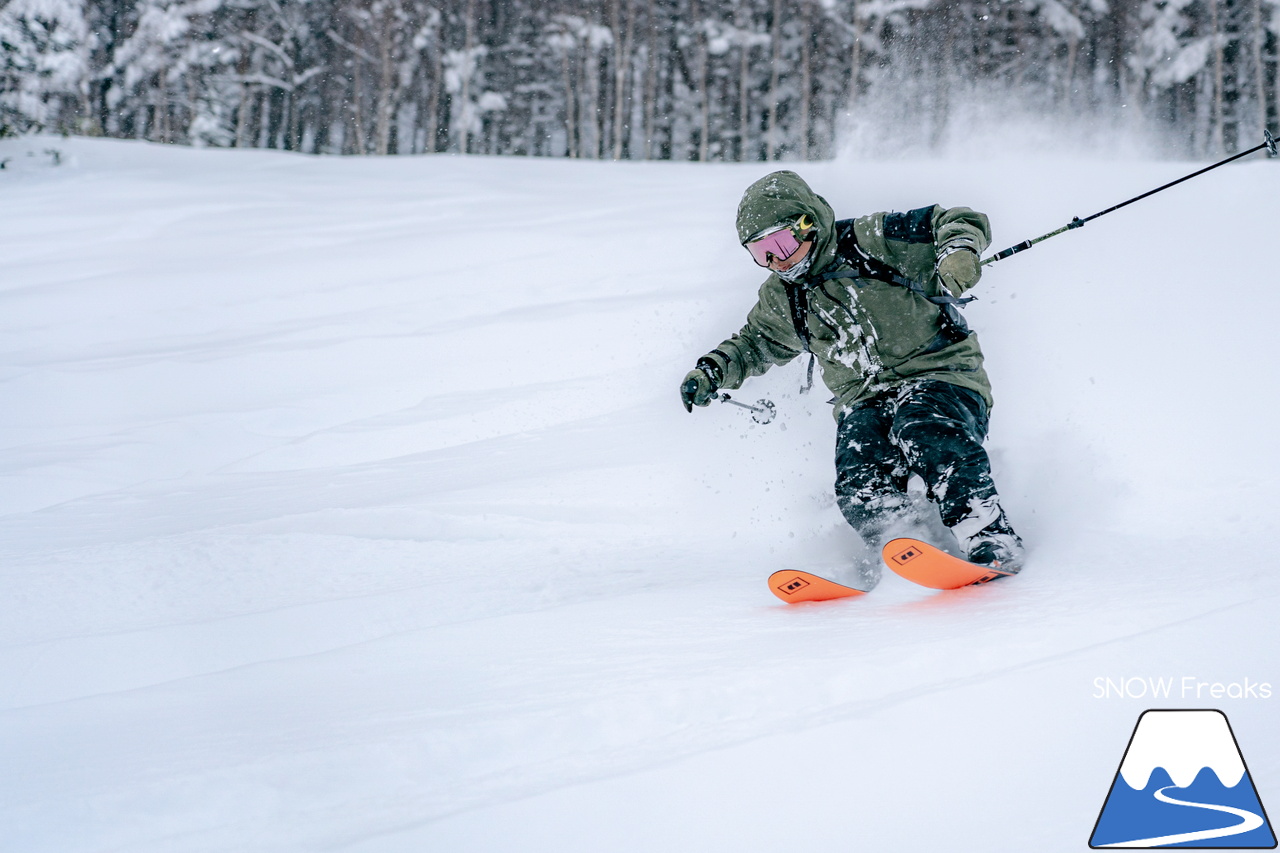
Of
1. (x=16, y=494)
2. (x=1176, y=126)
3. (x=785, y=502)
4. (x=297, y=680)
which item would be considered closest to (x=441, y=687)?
(x=297, y=680)

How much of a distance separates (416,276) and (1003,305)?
14.1 ft

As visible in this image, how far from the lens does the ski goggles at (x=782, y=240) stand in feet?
9.59

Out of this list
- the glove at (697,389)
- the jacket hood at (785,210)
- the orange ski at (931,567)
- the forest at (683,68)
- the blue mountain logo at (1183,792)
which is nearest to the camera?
the blue mountain logo at (1183,792)

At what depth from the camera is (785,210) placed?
291cm

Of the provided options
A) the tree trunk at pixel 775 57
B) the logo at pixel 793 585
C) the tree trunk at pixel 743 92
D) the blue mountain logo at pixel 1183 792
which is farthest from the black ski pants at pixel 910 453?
the tree trunk at pixel 743 92

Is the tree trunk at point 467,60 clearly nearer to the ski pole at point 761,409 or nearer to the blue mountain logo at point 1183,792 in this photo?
the ski pole at point 761,409

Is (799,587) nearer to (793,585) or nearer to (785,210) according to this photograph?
(793,585)

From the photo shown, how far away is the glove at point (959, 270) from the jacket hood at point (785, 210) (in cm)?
48

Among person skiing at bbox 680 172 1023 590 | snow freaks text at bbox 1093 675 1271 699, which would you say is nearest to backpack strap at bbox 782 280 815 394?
person skiing at bbox 680 172 1023 590

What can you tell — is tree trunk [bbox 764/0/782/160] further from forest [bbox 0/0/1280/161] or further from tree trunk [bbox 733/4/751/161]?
tree trunk [bbox 733/4/751/161]

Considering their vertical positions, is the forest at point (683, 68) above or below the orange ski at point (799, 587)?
above

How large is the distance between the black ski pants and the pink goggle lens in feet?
2.00

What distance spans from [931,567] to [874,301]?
100 cm

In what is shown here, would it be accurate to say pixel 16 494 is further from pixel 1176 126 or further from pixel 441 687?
pixel 1176 126
